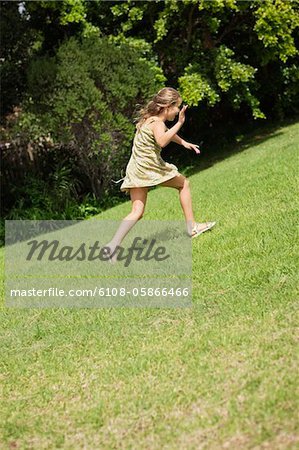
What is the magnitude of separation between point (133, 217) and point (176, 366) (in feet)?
8.25

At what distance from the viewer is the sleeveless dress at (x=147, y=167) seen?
20.6 feet

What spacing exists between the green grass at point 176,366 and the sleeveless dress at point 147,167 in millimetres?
821

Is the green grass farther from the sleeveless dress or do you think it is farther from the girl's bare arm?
the girl's bare arm

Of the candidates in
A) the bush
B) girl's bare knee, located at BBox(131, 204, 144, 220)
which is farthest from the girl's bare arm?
the bush

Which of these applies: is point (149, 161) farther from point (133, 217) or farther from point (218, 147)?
point (218, 147)

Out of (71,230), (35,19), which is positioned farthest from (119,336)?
(35,19)

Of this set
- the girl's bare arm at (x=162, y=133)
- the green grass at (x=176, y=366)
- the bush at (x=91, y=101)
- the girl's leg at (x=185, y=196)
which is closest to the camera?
the green grass at (x=176, y=366)

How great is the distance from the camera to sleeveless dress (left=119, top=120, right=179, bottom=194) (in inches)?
247

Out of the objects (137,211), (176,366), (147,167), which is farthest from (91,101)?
(176,366)

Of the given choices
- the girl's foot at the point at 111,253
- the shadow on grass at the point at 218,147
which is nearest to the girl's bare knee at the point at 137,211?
the girl's foot at the point at 111,253

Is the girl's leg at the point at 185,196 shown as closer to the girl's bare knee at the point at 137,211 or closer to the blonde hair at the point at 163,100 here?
the girl's bare knee at the point at 137,211

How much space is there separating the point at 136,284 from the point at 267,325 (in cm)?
169

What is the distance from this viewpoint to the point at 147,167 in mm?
6309

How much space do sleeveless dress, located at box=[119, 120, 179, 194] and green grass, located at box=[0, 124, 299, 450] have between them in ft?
2.69
